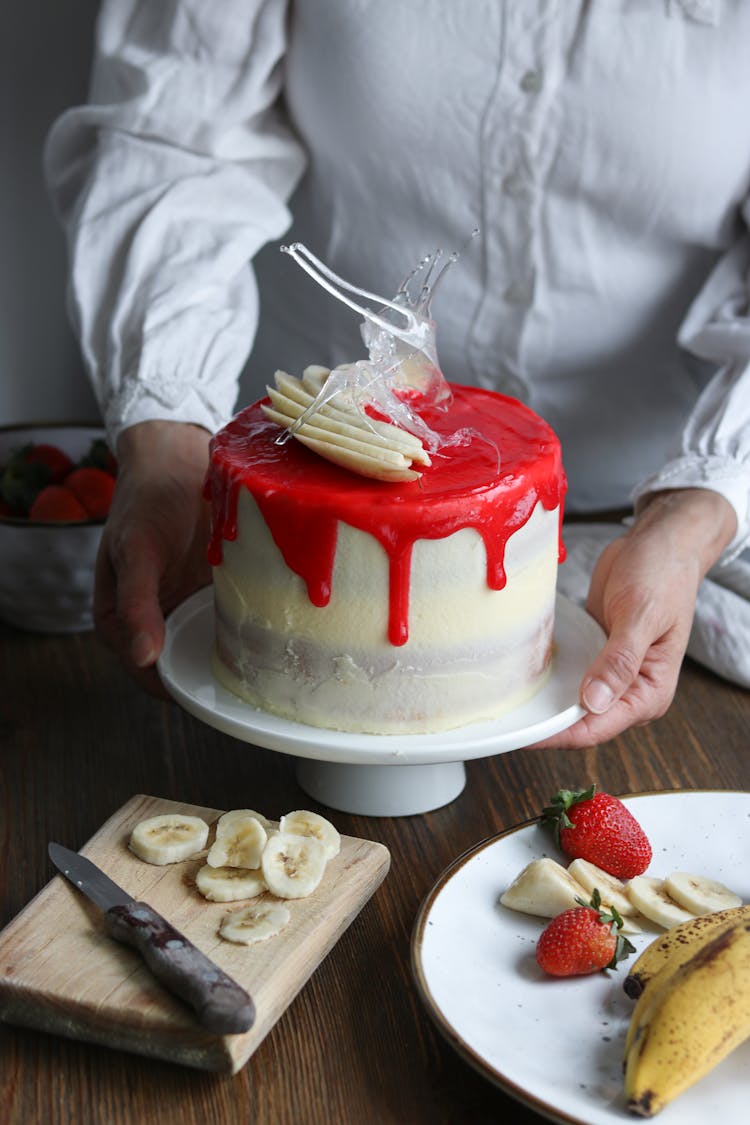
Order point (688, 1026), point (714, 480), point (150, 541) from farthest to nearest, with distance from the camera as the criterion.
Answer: point (714, 480) < point (150, 541) < point (688, 1026)

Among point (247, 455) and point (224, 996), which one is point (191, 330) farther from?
point (224, 996)

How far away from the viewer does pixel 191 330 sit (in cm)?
174

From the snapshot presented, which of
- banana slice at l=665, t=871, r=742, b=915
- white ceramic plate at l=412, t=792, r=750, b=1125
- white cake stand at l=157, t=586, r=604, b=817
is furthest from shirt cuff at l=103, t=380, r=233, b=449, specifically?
banana slice at l=665, t=871, r=742, b=915

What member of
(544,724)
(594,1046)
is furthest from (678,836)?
(594,1046)

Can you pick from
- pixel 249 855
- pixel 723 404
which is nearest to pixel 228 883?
pixel 249 855

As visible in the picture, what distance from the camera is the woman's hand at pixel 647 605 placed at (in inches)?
54.1

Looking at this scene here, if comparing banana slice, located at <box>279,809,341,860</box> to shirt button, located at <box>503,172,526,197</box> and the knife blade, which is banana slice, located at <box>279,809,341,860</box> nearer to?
the knife blade

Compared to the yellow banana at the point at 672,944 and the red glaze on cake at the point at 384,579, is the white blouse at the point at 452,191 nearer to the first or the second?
the red glaze on cake at the point at 384,579

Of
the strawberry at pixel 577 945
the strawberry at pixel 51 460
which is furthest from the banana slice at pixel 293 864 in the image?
the strawberry at pixel 51 460

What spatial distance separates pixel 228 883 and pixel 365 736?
213mm

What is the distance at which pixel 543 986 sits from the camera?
1.09 metres

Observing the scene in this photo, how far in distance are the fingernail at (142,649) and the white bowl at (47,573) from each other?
14.0 inches

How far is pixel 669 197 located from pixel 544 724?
2.74 feet

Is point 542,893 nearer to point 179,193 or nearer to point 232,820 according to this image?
point 232,820
